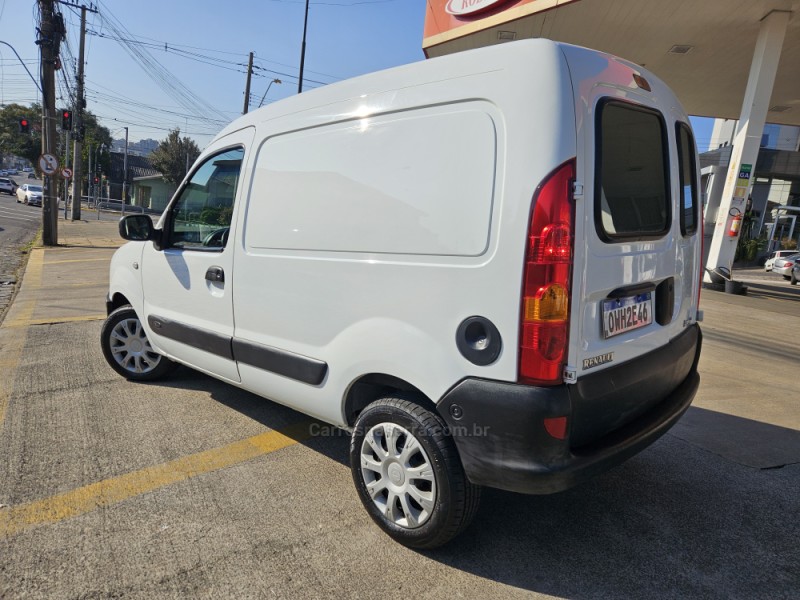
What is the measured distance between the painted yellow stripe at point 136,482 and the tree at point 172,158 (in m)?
52.9

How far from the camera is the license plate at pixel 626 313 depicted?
2.20 m

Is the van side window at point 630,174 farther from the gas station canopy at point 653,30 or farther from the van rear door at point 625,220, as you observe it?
the gas station canopy at point 653,30

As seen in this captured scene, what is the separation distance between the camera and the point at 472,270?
2080 mm

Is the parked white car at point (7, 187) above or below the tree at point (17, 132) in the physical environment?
below

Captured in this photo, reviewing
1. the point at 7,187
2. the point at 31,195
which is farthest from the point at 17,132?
the point at 31,195

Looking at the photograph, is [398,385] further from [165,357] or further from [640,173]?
[165,357]

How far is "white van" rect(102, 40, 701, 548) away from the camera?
199 cm

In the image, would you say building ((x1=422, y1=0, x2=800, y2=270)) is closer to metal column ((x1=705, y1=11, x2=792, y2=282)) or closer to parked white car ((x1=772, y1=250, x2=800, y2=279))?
metal column ((x1=705, y1=11, x2=792, y2=282))

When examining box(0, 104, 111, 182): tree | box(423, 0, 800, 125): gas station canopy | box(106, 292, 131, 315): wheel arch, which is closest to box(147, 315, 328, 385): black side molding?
box(106, 292, 131, 315): wheel arch

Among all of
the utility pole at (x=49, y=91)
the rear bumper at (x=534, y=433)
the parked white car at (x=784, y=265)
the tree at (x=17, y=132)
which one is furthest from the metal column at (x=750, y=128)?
the tree at (x=17, y=132)

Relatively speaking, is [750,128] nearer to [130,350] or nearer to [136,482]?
[130,350]

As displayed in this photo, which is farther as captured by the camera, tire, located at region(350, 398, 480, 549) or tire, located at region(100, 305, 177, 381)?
tire, located at region(100, 305, 177, 381)

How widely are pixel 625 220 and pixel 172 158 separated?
56.3 metres

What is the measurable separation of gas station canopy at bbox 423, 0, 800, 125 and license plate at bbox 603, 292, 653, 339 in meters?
10.3
